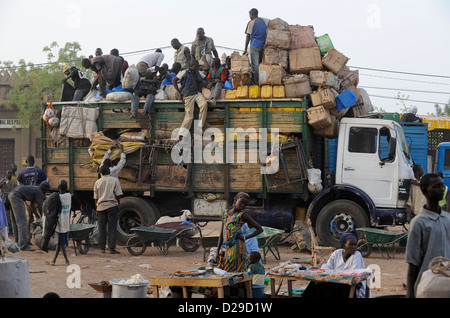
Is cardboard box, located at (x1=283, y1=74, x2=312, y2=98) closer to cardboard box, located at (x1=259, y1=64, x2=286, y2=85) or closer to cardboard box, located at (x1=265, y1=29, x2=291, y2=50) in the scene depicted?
cardboard box, located at (x1=259, y1=64, x2=286, y2=85)

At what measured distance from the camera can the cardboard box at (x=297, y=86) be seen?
1205 cm

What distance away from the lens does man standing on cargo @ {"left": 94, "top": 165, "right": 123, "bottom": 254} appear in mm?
12094

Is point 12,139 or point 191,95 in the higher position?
point 191,95

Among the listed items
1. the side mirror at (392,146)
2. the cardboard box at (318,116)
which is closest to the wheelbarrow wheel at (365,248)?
the side mirror at (392,146)

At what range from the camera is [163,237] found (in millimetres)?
11766

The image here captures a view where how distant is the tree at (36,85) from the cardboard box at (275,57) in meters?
22.3

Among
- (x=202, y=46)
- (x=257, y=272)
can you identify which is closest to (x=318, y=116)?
(x=202, y=46)

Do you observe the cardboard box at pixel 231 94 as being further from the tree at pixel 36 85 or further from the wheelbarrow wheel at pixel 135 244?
the tree at pixel 36 85

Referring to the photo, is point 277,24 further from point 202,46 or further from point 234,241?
point 234,241

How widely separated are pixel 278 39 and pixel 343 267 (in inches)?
259

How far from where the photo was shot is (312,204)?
482 inches

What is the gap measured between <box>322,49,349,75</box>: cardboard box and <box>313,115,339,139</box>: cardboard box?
94cm

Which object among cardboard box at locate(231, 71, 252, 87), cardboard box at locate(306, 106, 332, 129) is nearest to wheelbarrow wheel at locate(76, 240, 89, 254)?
cardboard box at locate(231, 71, 252, 87)
